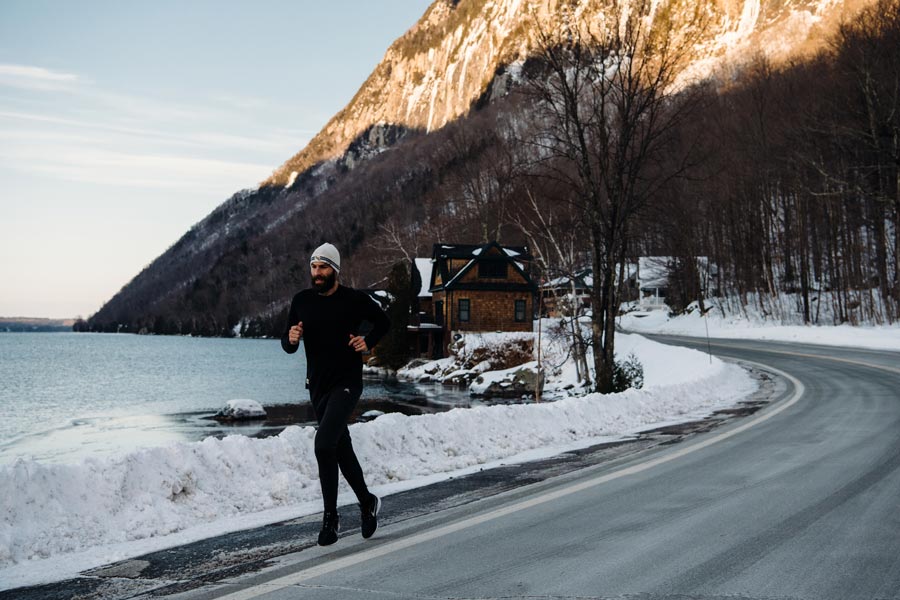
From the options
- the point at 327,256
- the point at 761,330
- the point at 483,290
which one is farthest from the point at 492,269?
the point at 327,256

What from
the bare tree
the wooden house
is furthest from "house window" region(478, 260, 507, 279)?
the bare tree

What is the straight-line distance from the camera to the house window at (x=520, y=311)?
184ft

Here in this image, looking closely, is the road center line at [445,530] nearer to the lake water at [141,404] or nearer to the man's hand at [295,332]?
the man's hand at [295,332]

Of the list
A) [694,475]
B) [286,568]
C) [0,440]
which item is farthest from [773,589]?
[0,440]

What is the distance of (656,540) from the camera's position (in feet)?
17.4

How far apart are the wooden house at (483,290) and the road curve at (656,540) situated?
46204 millimetres

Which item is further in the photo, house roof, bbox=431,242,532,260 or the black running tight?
house roof, bbox=431,242,532,260

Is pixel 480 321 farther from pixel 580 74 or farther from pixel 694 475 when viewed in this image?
pixel 694 475

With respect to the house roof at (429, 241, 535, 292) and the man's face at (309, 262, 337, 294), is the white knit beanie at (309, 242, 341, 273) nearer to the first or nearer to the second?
the man's face at (309, 262, 337, 294)

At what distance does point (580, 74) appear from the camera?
20188 millimetres

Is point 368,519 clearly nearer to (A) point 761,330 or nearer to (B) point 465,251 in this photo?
(A) point 761,330

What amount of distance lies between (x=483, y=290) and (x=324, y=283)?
165 ft

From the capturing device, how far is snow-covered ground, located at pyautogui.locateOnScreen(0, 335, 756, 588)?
5.51 metres

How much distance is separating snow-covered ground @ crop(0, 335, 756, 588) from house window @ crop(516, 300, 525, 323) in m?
44.3
